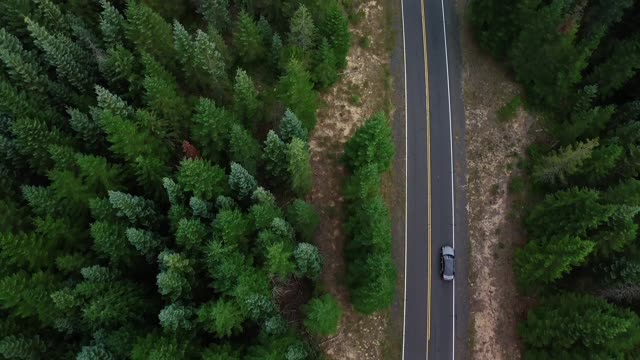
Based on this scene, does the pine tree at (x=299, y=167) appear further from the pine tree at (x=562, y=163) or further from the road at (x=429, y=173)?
the pine tree at (x=562, y=163)

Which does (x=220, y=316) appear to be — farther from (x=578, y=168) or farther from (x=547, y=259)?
(x=578, y=168)

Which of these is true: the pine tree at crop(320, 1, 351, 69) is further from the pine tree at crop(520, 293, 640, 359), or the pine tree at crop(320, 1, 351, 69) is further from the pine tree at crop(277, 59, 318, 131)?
the pine tree at crop(520, 293, 640, 359)

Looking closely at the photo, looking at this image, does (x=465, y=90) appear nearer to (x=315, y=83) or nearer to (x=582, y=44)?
(x=582, y=44)

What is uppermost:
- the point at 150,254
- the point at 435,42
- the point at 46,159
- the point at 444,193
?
the point at 435,42

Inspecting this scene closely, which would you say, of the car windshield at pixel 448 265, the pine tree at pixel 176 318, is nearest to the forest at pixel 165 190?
the pine tree at pixel 176 318

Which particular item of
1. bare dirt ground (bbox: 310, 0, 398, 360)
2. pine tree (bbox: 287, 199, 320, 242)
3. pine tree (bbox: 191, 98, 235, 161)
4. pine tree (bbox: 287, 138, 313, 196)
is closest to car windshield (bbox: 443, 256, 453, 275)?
bare dirt ground (bbox: 310, 0, 398, 360)

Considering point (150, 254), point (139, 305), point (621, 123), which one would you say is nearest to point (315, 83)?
point (150, 254)
